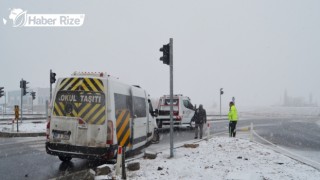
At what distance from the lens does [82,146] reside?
9.02 m

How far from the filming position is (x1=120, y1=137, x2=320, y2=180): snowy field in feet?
26.5

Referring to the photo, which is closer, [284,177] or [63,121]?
[284,177]

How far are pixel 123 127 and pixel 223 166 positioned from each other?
2997 mm

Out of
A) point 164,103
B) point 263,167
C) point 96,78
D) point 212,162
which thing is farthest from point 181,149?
point 164,103

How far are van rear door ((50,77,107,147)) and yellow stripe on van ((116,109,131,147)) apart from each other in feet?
2.26

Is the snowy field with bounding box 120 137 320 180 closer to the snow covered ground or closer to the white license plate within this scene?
the white license plate

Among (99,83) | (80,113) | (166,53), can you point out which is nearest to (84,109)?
(80,113)

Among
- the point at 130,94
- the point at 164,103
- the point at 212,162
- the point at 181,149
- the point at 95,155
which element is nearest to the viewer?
the point at 95,155

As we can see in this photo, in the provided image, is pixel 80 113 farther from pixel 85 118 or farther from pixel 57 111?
pixel 57 111

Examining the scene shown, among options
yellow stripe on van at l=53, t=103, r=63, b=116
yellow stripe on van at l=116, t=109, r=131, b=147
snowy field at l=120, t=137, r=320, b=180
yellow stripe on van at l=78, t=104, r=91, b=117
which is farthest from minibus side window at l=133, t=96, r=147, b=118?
yellow stripe on van at l=53, t=103, r=63, b=116

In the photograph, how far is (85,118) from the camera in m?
9.09

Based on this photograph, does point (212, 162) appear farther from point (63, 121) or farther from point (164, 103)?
point (164, 103)

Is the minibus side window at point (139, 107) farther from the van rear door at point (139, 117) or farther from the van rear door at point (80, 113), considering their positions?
the van rear door at point (80, 113)

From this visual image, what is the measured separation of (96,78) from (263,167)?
4994mm
